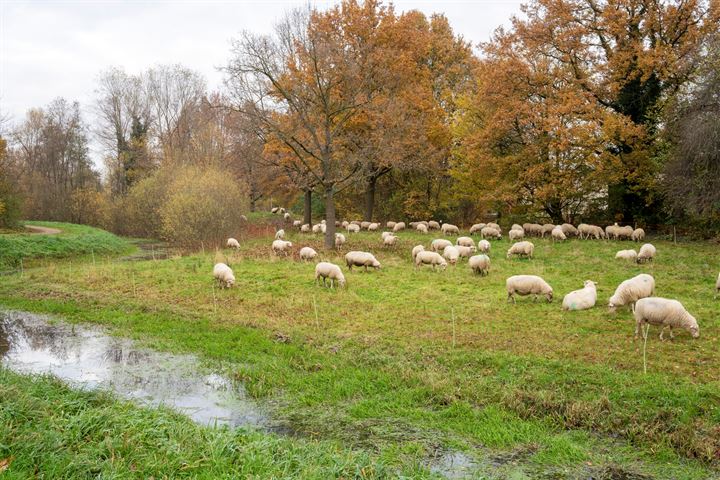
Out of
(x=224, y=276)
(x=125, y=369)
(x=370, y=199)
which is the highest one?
(x=370, y=199)

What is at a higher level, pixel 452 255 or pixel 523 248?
pixel 523 248

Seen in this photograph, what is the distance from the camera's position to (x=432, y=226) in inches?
1319

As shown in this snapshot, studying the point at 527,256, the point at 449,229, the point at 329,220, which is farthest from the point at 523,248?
the point at 449,229

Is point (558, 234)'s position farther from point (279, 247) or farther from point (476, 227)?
point (279, 247)

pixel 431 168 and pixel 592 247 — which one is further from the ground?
pixel 431 168

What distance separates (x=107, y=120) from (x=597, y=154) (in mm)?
43764

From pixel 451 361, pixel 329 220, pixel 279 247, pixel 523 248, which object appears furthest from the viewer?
pixel 329 220

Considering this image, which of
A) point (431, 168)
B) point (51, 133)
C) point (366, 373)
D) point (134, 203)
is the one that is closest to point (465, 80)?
point (431, 168)

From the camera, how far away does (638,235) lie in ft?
80.5

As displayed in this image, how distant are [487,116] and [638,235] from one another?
438 inches

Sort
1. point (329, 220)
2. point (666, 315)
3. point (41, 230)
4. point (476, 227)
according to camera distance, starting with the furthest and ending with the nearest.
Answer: point (41, 230) → point (476, 227) → point (329, 220) → point (666, 315)

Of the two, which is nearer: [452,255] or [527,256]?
[452,255]

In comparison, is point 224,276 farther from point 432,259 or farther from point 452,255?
point 452,255

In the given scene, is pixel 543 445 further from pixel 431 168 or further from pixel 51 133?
pixel 51 133
